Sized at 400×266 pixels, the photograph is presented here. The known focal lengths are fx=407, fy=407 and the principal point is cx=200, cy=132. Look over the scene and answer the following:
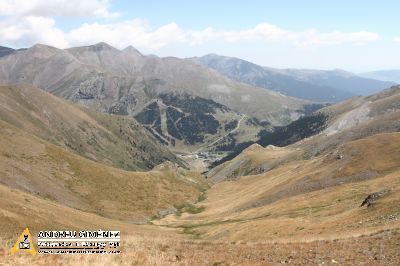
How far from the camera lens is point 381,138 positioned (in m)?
109

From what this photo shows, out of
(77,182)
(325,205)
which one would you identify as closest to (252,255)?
(325,205)

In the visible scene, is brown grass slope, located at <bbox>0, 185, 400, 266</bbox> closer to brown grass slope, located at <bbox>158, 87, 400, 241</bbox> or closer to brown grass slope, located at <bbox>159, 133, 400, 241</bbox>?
brown grass slope, located at <bbox>158, 87, 400, 241</bbox>

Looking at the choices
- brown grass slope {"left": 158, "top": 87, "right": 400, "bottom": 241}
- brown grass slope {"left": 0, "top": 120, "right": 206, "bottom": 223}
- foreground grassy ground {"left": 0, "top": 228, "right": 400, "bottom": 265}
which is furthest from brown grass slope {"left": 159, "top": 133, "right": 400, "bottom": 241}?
brown grass slope {"left": 0, "top": 120, "right": 206, "bottom": 223}

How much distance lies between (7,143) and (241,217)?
86.4 m

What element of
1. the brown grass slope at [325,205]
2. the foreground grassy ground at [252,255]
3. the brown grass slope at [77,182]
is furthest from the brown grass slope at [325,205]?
the brown grass slope at [77,182]

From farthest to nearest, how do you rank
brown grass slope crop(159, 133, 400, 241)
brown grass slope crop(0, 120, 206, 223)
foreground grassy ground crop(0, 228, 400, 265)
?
brown grass slope crop(0, 120, 206, 223)
brown grass slope crop(159, 133, 400, 241)
foreground grassy ground crop(0, 228, 400, 265)

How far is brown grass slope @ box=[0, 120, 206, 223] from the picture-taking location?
115750 mm

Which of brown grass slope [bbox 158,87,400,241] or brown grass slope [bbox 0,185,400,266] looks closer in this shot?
brown grass slope [bbox 0,185,400,266]

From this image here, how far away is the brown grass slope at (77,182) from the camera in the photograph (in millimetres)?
115750

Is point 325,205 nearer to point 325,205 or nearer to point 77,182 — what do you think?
point 325,205

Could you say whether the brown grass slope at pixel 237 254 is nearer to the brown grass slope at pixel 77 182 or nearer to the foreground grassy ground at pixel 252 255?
the foreground grassy ground at pixel 252 255

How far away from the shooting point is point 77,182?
13125cm

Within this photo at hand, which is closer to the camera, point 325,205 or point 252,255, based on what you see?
point 252,255

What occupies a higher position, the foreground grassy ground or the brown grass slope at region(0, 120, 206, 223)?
the foreground grassy ground
